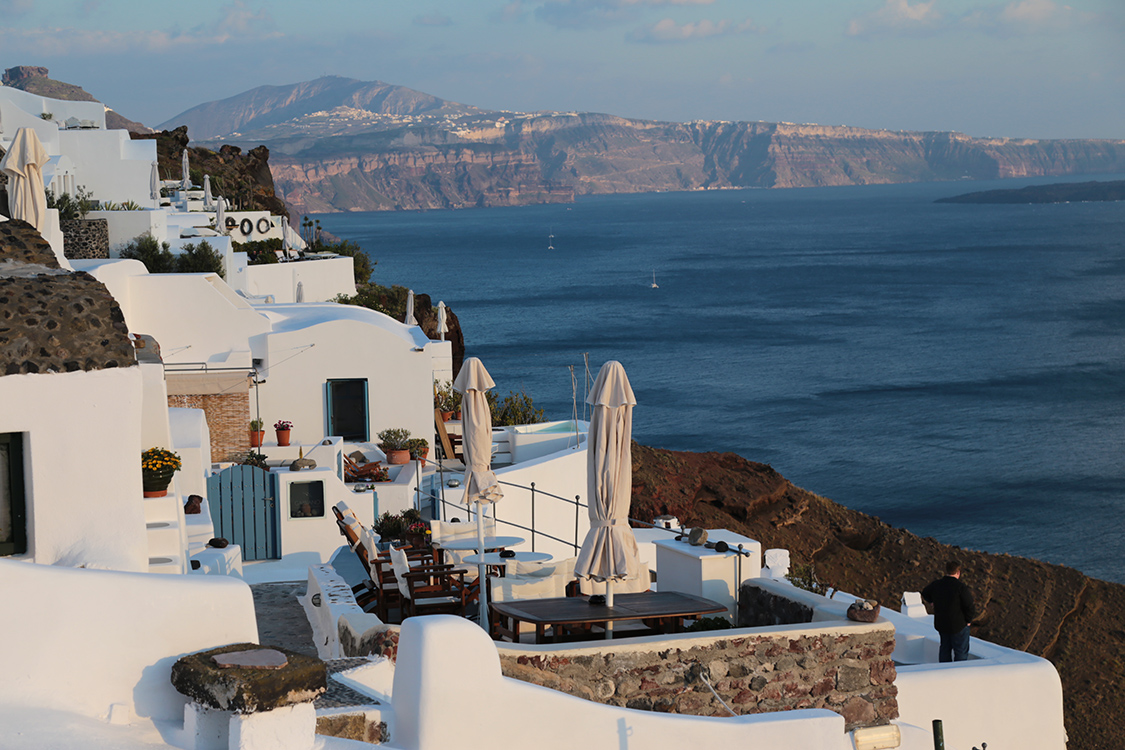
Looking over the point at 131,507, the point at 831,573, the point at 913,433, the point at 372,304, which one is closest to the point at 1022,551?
the point at 831,573

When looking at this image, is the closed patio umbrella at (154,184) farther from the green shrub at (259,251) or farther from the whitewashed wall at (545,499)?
the whitewashed wall at (545,499)

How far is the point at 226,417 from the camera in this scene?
835 inches

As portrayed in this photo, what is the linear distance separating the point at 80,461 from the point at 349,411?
14290 mm

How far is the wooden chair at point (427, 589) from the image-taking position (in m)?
10.8

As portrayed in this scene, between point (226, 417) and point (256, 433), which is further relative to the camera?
point (226, 417)

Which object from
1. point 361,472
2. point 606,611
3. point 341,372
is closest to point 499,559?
point 606,611

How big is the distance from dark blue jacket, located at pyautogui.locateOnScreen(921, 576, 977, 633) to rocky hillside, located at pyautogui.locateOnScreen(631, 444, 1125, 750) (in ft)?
62.2

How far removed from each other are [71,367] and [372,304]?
32.8m

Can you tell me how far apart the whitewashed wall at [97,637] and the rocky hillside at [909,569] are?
28.2m

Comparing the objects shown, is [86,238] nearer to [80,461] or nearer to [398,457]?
[398,457]

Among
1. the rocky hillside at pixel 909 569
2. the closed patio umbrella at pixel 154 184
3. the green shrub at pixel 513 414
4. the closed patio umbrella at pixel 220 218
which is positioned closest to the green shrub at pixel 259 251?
the closed patio umbrella at pixel 220 218

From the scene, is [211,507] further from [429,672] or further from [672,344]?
[672,344]

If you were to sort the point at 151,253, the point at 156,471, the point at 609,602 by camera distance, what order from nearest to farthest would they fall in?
the point at 609,602, the point at 156,471, the point at 151,253

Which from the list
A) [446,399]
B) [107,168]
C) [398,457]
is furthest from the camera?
[107,168]
